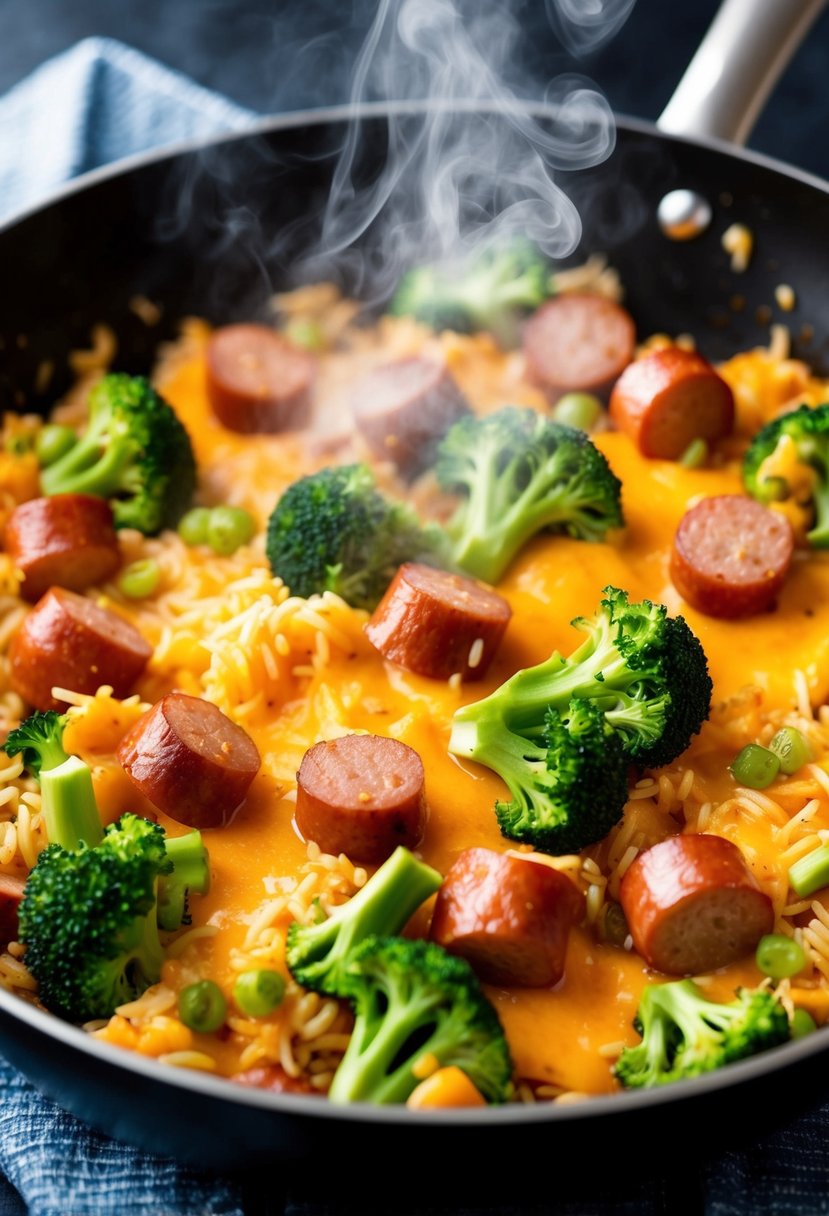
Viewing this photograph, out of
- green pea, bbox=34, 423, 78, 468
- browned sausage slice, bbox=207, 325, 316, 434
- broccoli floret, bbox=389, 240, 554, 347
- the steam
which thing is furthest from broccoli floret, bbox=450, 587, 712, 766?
the steam

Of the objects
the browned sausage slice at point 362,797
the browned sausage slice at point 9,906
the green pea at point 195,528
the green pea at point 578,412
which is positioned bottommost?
the browned sausage slice at point 9,906

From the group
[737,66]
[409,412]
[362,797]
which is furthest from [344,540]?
[737,66]

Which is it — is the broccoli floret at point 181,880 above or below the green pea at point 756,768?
below

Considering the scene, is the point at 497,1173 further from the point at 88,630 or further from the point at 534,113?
the point at 534,113

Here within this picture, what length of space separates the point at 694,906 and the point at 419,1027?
903mm

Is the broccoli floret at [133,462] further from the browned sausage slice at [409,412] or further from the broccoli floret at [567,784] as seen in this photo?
the broccoli floret at [567,784]

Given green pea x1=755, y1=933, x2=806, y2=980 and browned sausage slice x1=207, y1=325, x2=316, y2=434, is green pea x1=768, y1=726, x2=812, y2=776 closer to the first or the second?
green pea x1=755, y1=933, x2=806, y2=980

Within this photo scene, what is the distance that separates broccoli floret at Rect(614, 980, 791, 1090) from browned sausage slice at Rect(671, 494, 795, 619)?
1.51 metres

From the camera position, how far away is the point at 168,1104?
11.4 feet

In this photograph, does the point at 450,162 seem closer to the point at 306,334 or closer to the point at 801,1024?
the point at 306,334

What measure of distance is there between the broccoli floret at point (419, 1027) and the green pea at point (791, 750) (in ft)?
4.85

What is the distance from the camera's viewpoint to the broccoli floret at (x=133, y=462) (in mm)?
5590

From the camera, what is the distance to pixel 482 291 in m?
6.30

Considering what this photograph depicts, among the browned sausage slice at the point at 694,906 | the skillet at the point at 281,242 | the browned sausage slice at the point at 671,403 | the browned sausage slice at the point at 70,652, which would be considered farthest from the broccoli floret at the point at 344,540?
the skillet at the point at 281,242
